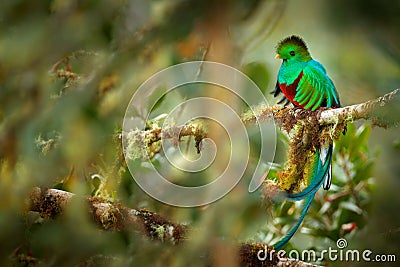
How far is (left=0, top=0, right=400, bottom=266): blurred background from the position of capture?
75 centimetres

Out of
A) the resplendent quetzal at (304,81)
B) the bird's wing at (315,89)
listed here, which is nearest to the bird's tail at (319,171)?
the resplendent quetzal at (304,81)

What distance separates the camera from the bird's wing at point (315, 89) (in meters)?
1.35

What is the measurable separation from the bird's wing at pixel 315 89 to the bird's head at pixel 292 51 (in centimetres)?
2

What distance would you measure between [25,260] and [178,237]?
45 cm

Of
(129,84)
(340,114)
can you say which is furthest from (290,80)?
(129,84)

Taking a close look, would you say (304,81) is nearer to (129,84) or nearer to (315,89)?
(315,89)

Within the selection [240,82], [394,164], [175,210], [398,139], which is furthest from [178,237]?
[398,139]

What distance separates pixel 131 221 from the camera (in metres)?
1.50

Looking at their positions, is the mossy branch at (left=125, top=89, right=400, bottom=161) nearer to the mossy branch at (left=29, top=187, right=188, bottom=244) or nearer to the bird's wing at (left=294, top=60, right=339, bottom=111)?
the bird's wing at (left=294, top=60, right=339, bottom=111)

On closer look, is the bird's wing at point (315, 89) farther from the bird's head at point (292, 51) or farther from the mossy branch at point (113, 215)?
the mossy branch at point (113, 215)

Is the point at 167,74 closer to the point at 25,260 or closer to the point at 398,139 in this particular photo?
the point at 25,260

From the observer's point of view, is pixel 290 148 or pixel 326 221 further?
pixel 326 221

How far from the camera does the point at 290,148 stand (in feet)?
4.73

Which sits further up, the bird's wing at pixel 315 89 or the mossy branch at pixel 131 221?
the bird's wing at pixel 315 89
